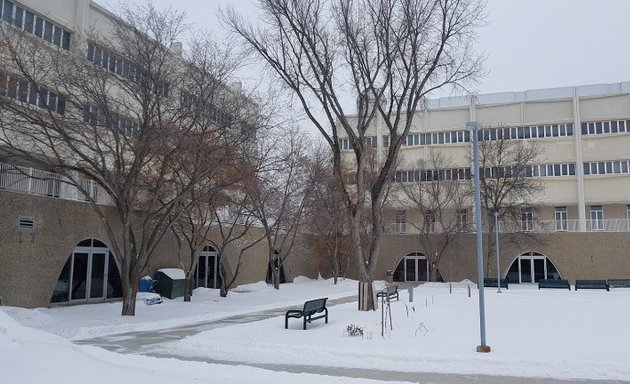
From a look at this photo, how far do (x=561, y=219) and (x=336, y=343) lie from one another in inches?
1617

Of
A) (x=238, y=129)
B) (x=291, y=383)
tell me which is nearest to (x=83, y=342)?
(x=291, y=383)

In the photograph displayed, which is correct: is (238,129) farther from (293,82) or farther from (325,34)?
(325,34)

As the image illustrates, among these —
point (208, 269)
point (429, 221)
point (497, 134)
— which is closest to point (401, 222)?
point (429, 221)

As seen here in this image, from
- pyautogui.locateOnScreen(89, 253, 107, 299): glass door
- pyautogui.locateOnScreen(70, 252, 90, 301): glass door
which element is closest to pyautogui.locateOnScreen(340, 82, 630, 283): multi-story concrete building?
pyautogui.locateOnScreen(89, 253, 107, 299): glass door

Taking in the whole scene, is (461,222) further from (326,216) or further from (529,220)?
(326,216)

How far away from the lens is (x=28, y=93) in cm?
1831

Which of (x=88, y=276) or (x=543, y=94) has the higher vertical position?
(x=543, y=94)

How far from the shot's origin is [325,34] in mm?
22016

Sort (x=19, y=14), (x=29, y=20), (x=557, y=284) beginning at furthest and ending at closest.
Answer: (x=557, y=284) < (x=29, y=20) < (x=19, y=14)

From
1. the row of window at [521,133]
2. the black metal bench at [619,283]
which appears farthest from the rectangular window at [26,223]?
the black metal bench at [619,283]

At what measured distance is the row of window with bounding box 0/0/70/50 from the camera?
76.4 ft

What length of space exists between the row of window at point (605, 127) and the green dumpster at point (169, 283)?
38405 millimetres

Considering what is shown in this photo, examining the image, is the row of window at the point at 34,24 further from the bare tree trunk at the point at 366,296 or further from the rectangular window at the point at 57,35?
the bare tree trunk at the point at 366,296

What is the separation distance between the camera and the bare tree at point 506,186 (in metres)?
43.7
